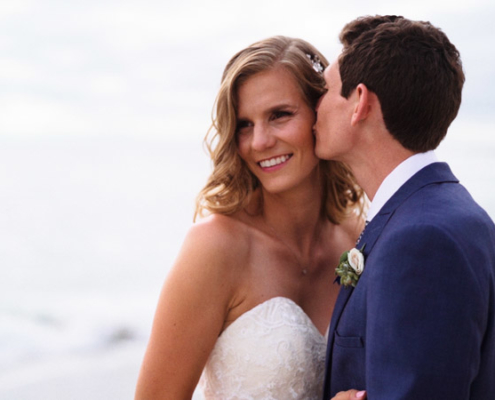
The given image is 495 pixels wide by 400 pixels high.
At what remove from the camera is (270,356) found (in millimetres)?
3176

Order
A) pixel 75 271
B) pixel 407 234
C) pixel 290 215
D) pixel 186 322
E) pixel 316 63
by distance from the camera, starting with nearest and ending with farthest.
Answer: pixel 407 234, pixel 186 322, pixel 316 63, pixel 290 215, pixel 75 271

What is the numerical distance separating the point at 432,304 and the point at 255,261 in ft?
4.64

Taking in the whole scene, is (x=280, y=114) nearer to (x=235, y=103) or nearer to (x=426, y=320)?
(x=235, y=103)

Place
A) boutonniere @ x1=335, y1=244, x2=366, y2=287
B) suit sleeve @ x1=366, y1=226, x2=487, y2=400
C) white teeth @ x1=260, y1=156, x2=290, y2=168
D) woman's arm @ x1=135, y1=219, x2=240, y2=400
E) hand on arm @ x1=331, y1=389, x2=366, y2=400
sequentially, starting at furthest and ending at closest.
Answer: white teeth @ x1=260, y1=156, x2=290, y2=168 → woman's arm @ x1=135, y1=219, x2=240, y2=400 → boutonniere @ x1=335, y1=244, x2=366, y2=287 → hand on arm @ x1=331, y1=389, x2=366, y2=400 → suit sleeve @ x1=366, y1=226, x2=487, y2=400

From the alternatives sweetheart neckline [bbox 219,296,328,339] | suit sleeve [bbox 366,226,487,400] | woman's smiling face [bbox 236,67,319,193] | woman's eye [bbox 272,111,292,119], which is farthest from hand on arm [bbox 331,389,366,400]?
woman's eye [bbox 272,111,292,119]

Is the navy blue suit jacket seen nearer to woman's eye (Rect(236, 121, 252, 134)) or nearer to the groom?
the groom

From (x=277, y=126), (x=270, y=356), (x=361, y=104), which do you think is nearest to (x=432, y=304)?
(x=361, y=104)

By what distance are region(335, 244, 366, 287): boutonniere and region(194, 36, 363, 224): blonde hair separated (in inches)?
40.9

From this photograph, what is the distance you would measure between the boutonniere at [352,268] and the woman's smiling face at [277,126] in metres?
0.92

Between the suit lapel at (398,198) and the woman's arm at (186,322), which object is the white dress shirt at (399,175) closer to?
the suit lapel at (398,198)

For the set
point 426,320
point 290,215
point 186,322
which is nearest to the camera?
Result: point 426,320

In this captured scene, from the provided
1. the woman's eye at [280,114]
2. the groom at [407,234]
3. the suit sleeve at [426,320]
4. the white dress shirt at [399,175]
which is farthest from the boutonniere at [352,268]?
the woman's eye at [280,114]

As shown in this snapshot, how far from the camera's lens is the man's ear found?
8.46 feet

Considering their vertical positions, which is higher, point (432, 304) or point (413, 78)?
point (413, 78)
